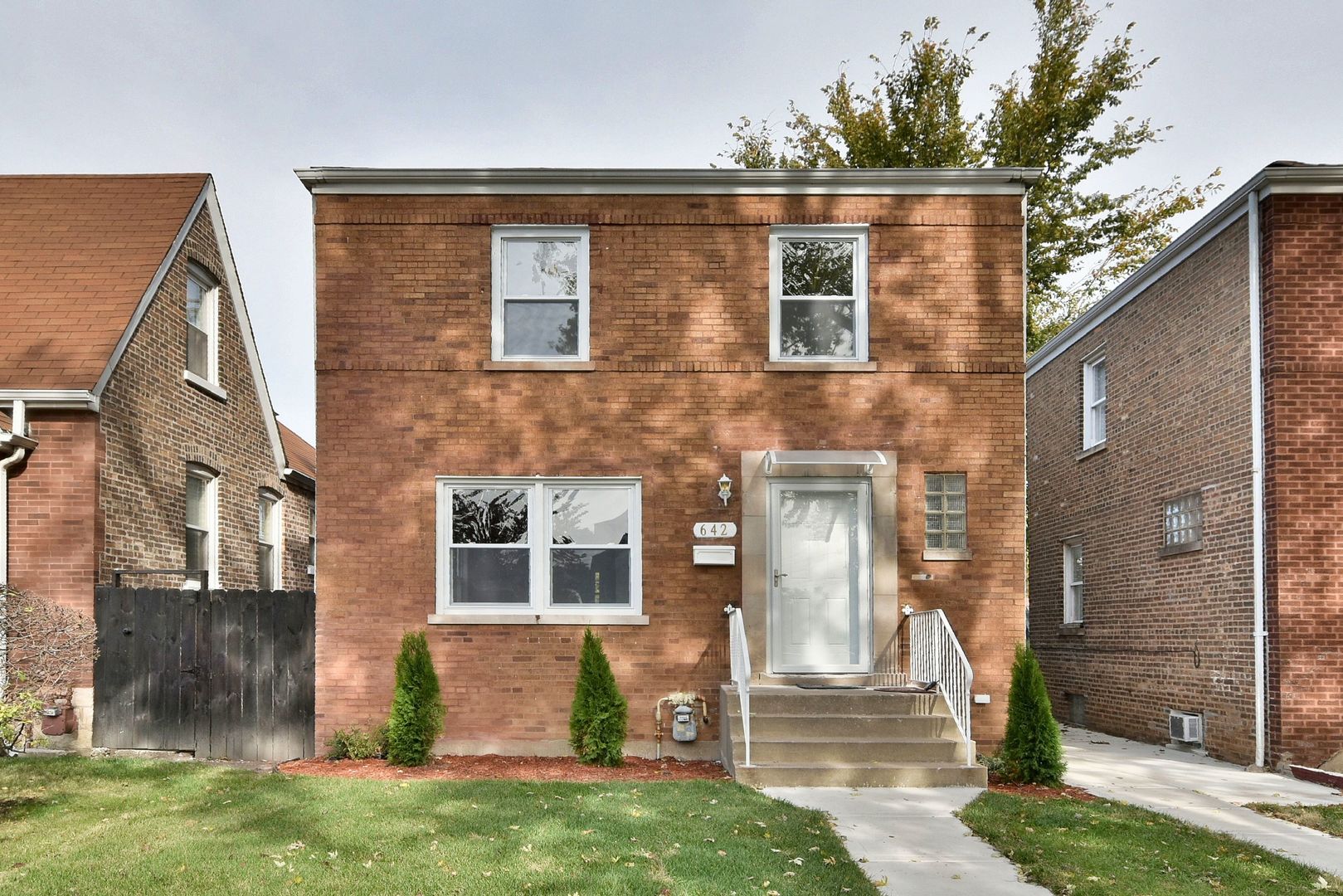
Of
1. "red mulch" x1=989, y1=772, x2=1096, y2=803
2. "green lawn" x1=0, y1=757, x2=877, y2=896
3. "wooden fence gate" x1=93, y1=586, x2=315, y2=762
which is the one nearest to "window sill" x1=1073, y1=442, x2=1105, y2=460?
"red mulch" x1=989, y1=772, x2=1096, y2=803

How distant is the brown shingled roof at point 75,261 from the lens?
1045cm

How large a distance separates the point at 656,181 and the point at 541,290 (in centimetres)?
169

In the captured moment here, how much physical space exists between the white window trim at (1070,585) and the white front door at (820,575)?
6.24 meters

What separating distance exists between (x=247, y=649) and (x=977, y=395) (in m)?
8.07

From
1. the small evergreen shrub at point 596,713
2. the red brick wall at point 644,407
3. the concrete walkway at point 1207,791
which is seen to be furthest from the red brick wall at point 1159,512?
the small evergreen shrub at point 596,713

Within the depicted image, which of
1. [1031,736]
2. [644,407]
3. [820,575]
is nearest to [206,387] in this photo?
[644,407]

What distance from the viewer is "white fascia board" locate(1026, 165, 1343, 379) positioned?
9.75 meters

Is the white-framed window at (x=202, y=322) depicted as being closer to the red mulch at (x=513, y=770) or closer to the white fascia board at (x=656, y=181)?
the white fascia board at (x=656, y=181)

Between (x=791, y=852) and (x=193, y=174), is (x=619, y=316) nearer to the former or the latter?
(x=791, y=852)

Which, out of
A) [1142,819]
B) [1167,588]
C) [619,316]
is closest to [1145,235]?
[1167,588]

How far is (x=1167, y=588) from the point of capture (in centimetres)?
1200

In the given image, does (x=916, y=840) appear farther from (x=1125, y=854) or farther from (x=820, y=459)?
(x=820, y=459)

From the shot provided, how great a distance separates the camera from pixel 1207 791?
8.65 m

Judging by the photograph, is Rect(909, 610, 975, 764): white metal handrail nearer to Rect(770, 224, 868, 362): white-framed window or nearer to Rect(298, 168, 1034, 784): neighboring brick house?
Rect(298, 168, 1034, 784): neighboring brick house
